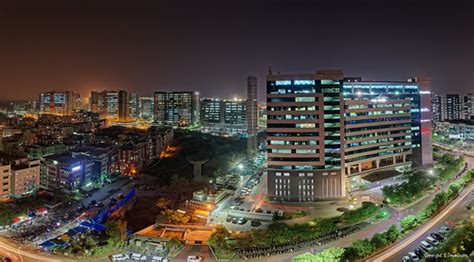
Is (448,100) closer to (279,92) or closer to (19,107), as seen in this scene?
(279,92)

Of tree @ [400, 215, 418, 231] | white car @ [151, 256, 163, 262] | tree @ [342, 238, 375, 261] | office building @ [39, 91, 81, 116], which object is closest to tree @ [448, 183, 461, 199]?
tree @ [400, 215, 418, 231]

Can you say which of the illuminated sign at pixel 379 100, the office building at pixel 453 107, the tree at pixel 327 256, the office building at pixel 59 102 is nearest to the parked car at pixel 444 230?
the tree at pixel 327 256

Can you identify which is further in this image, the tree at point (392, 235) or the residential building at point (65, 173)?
the residential building at point (65, 173)

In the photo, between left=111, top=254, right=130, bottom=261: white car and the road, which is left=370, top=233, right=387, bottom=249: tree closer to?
left=111, top=254, right=130, bottom=261: white car

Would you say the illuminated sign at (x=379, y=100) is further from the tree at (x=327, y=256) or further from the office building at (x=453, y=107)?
the office building at (x=453, y=107)

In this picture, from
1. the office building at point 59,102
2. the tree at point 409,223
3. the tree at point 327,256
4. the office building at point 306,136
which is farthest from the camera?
the office building at point 59,102

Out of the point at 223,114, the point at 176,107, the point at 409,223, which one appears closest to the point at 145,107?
the point at 176,107
